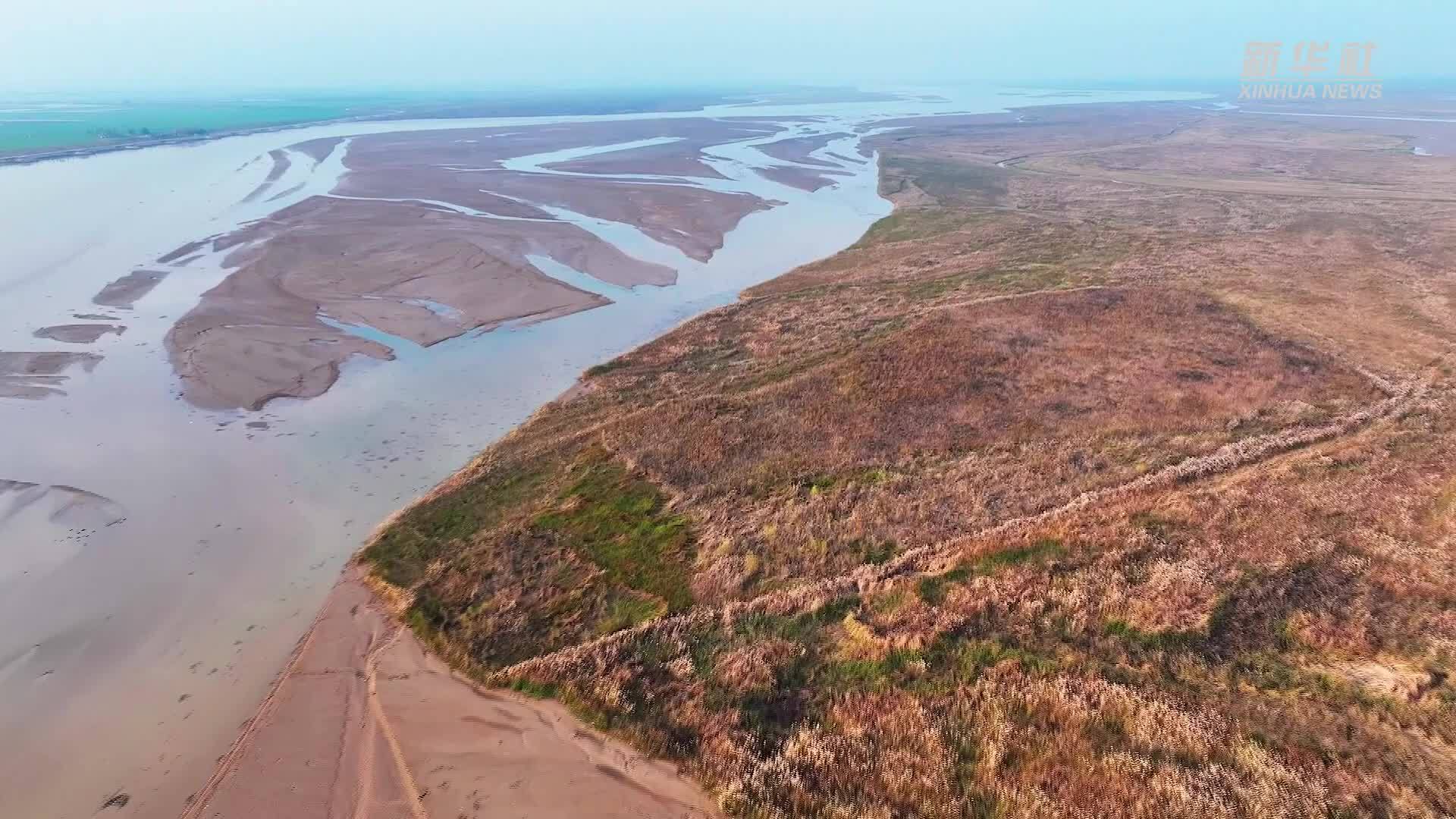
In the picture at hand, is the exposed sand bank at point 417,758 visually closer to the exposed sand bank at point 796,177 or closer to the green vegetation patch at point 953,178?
the green vegetation patch at point 953,178

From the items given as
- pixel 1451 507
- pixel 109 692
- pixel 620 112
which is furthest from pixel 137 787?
pixel 620 112

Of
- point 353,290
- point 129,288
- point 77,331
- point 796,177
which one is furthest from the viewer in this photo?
point 796,177

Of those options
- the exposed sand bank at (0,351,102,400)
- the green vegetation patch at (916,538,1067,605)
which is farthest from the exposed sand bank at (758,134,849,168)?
the green vegetation patch at (916,538,1067,605)

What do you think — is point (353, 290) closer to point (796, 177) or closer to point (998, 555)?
point (998, 555)

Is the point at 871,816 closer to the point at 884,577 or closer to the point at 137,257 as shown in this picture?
the point at 884,577

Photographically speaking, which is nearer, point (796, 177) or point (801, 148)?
point (796, 177)

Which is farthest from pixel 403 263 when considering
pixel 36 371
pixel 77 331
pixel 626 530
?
pixel 626 530
